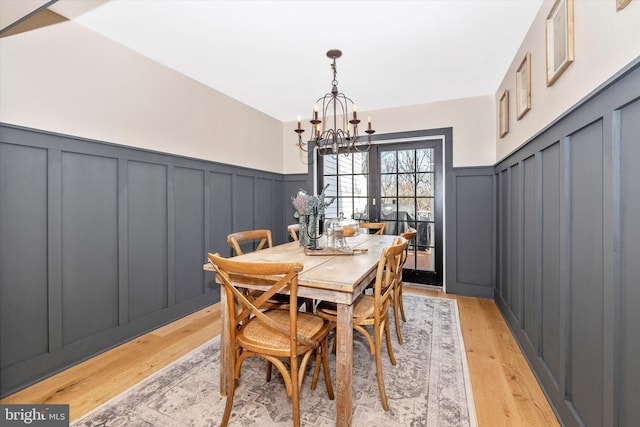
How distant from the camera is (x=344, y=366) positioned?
4.66 feet

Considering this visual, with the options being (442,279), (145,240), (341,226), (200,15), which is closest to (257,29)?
(200,15)

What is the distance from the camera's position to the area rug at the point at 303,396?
5.08 feet

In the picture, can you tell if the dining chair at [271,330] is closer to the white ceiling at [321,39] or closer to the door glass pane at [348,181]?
the white ceiling at [321,39]

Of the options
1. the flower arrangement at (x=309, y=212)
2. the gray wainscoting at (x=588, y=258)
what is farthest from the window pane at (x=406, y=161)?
the flower arrangement at (x=309, y=212)

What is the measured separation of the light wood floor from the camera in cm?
163

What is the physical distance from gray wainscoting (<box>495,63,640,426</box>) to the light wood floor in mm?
134

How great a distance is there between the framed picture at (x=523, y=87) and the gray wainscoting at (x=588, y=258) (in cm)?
35

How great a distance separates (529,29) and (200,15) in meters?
2.41

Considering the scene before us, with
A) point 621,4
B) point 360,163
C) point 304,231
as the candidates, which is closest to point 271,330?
point 304,231

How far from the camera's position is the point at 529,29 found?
2.18 m

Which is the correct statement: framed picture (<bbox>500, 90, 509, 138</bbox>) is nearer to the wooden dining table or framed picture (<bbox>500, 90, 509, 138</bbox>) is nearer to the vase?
the wooden dining table

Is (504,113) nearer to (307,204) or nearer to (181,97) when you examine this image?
(307,204)

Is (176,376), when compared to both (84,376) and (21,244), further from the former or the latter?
(21,244)

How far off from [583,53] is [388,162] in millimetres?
2755
